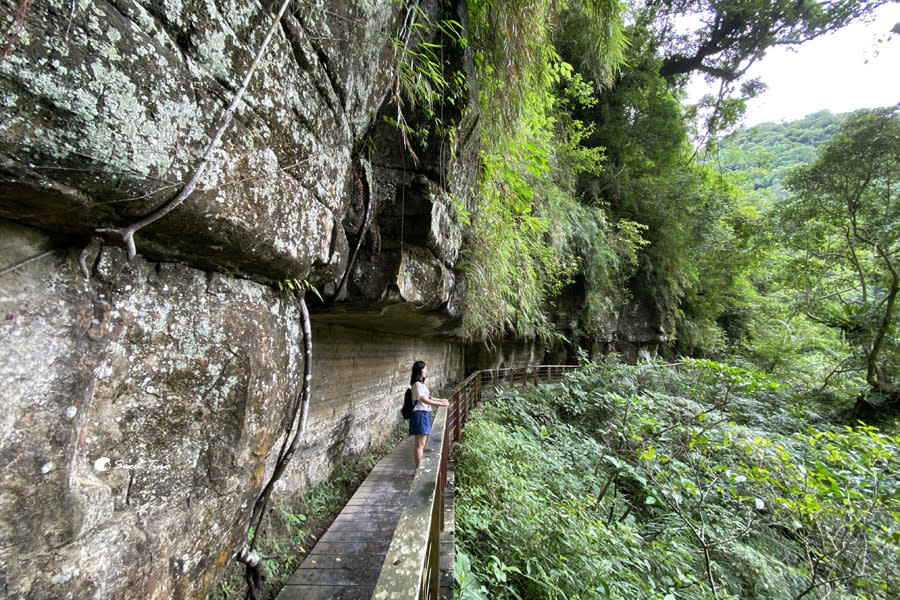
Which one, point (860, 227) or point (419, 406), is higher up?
point (860, 227)

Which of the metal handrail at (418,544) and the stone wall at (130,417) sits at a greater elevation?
the stone wall at (130,417)

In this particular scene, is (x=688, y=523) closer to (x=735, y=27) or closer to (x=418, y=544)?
(x=418, y=544)

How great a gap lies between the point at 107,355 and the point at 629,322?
1462cm

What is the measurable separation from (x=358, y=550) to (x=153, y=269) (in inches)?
112

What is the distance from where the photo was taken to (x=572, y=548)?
10.7 ft

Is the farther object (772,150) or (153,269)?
(772,150)

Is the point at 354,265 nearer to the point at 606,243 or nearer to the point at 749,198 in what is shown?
the point at 606,243

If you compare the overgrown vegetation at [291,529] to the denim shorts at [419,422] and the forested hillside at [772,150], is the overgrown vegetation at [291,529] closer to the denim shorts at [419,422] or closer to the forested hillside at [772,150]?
the denim shorts at [419,422]

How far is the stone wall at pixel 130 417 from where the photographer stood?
99 centimetres

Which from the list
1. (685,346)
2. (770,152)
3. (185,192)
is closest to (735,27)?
(770,152)

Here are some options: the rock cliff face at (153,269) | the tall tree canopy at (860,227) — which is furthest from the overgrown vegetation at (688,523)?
the tall tree canopy at (860,227)

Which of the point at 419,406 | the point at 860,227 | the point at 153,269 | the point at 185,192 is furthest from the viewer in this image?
the point at 860,227

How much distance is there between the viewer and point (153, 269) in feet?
4.38

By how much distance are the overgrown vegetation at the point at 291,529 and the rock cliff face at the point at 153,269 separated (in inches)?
39.3
